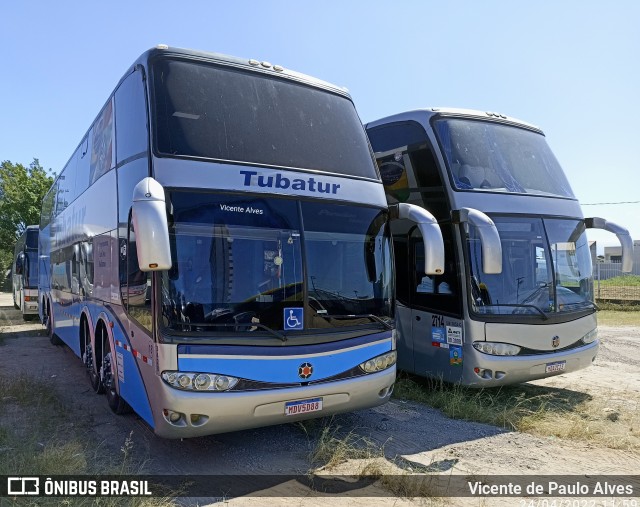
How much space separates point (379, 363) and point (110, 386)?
351 cm

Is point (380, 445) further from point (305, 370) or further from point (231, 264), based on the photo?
point (231, 264)

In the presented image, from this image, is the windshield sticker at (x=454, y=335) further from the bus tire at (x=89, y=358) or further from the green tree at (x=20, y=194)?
the green tree at (x=20, y=194)

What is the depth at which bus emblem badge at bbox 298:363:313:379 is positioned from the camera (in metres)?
5.16

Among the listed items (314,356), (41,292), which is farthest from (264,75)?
(41,292)

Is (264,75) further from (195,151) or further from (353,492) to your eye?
(353,492)

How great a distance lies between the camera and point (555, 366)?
751cm

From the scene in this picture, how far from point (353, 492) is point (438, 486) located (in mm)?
783

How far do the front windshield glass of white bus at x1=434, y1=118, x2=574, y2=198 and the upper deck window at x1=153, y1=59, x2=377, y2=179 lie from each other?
1902mm

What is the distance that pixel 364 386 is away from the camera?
5621 mm

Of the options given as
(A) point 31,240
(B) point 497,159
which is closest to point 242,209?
(B) point 497,159

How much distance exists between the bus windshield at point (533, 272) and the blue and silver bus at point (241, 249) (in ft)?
6.00

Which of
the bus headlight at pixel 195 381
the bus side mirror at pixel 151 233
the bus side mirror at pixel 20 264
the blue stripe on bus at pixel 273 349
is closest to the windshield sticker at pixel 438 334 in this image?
the blue stripe on bus at pixel 273 349

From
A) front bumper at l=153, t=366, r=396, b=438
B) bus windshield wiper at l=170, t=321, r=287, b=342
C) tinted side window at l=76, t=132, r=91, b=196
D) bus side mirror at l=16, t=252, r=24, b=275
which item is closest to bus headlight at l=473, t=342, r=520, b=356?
front bumper at l=153, t=366, r=396, b=438

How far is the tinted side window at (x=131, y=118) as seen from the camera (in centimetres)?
547
